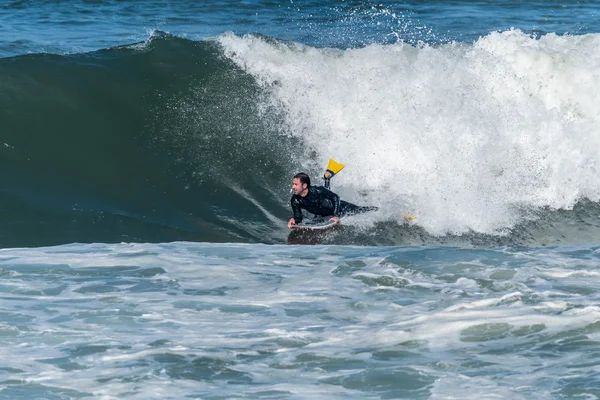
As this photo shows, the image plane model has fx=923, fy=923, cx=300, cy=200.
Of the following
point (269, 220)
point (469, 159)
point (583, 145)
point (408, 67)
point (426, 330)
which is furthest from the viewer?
point (408, 67)

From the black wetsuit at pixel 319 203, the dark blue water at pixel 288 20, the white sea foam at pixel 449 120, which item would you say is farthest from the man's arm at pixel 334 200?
the dark blue water at pixel 288 20

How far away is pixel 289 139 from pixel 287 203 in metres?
1.70

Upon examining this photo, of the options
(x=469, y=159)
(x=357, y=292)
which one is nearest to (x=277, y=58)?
(x=469, y=159)

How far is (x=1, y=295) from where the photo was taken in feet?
25.2

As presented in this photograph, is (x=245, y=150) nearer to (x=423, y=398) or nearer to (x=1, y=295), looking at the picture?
(x=1, y=295)

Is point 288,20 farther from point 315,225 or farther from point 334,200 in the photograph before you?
point 315,225

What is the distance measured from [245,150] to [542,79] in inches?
222

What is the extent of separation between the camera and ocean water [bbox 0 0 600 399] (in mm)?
6359

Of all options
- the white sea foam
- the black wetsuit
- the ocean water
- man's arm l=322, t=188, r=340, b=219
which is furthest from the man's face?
the white sea foam

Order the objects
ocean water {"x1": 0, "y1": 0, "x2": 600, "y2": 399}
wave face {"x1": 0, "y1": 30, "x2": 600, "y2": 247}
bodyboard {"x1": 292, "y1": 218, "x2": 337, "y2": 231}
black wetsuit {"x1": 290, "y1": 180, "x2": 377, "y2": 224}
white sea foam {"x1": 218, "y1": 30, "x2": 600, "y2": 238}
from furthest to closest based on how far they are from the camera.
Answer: white sea foam {"x1": 218, "y1": 30, "x2": 600, "y2": 238} < wave face {"x1": 0, "y1": 30, "x2": 600, "y2": 247} < black wetsuit {"x1": 290, "y1": 180, "x2": 377, "y2": 224} < bodyboard {"x1": 292, "y1": 218, "x2": 337, "y2": 231} < ocean water {"x1": 0, "y1": 0, "x2": 600, "y2": 399}

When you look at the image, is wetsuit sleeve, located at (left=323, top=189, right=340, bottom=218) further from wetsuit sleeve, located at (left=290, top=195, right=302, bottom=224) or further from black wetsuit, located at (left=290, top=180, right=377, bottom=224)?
wetsuit sleeve, located at (left=290, top=195, right=302, bottom=224)

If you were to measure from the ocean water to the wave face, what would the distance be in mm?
38

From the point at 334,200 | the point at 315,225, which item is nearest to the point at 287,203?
the point at 334,200

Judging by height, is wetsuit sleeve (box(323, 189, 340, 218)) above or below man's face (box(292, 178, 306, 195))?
below
